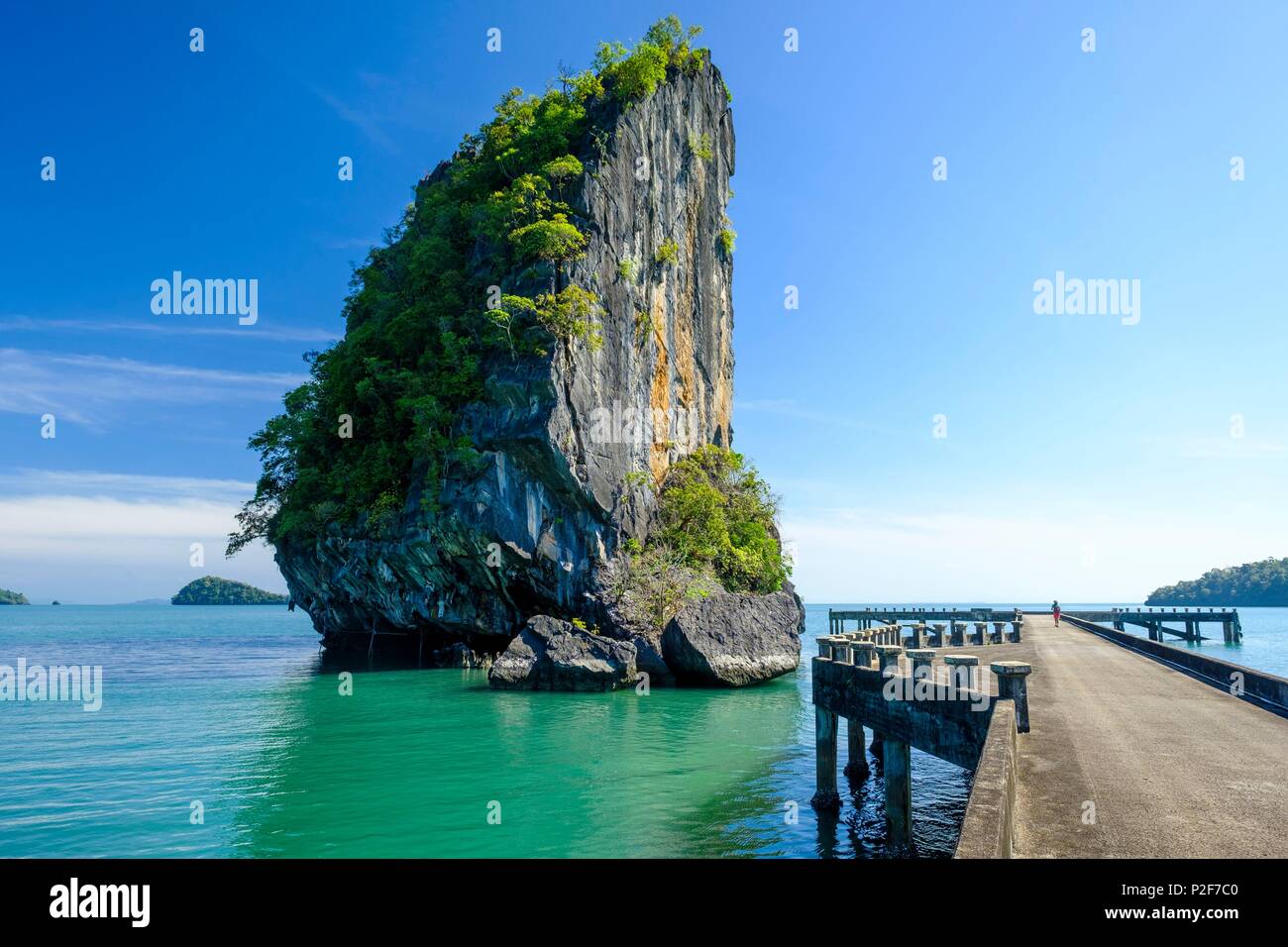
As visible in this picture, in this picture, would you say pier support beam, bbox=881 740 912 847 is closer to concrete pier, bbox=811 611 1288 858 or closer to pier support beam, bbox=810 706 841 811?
concrete pier, bbox=811 611 1288 858

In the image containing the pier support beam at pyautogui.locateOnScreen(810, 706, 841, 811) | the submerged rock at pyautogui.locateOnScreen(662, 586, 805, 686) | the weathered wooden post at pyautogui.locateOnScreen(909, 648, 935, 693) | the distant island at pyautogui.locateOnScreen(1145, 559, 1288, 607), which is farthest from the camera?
the distant island at pyautogui.locateOnScreen(1145, 559, 1288, 607)

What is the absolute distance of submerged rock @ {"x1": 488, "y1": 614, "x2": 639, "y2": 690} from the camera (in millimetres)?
29609

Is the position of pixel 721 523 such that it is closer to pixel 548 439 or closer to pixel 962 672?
pixel 548 439

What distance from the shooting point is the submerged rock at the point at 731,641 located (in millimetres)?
30812

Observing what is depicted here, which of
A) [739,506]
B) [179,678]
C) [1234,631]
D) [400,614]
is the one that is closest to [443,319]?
[400,614]

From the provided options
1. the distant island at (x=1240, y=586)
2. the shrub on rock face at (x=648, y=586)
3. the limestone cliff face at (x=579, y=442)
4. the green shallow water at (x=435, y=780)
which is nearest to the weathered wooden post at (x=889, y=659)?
the green shallow water at (x=435, y=780)

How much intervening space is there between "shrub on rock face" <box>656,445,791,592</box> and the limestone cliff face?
1540 millimetres

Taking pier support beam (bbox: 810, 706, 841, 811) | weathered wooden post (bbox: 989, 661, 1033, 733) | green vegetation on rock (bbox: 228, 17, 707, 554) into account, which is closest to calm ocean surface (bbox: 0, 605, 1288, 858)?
pier support beam (bbox: 810, 706, 841, 811)

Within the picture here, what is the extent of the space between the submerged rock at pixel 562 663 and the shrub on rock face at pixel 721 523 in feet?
24.6

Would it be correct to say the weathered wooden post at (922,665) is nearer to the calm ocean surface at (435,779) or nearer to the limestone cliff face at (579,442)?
the calm ocean surface at (435,779)

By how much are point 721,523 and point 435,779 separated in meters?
25.2

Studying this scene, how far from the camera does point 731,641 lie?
31.7m

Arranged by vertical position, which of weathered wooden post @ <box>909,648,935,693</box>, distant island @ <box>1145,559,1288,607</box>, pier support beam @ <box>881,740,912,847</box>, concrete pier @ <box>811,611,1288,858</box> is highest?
weathered wooden post @ <box>909,648,935,693</box>
